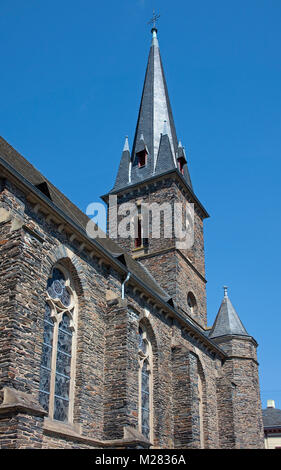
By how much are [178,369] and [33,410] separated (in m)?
10.6

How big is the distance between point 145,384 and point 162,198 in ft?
41.3

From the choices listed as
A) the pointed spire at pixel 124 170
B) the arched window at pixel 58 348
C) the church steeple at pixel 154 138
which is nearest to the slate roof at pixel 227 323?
the church steeple at pixel 154 138

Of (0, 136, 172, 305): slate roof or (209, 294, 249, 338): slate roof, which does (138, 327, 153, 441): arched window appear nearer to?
(0, 136, 172, 305): slate roof

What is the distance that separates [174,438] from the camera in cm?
1942

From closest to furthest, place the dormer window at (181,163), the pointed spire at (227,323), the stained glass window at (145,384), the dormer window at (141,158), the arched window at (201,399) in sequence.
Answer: the stained glass window at (145,384), the arched window at (201,399), the pointed spire at (227,323), the dormer window at (141,158), the dormer window at (181,163)

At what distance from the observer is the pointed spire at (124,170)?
1224 inches

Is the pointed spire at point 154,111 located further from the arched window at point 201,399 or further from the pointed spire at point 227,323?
the arched window at point 201,399

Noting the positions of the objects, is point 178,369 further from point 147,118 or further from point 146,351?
point 147,118

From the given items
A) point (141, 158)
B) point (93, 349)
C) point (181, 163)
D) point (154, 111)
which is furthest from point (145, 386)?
point (154, 111)

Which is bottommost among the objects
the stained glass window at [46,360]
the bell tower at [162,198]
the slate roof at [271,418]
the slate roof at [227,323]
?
the stained glass window at [46,360]

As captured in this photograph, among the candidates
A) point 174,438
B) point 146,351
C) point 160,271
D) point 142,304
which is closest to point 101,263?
point 142,304

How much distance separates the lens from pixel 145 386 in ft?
60.9

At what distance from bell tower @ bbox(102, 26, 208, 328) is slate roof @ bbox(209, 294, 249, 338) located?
2.53ft

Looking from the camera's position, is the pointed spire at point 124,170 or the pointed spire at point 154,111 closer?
the pointed spire at point 124,170
